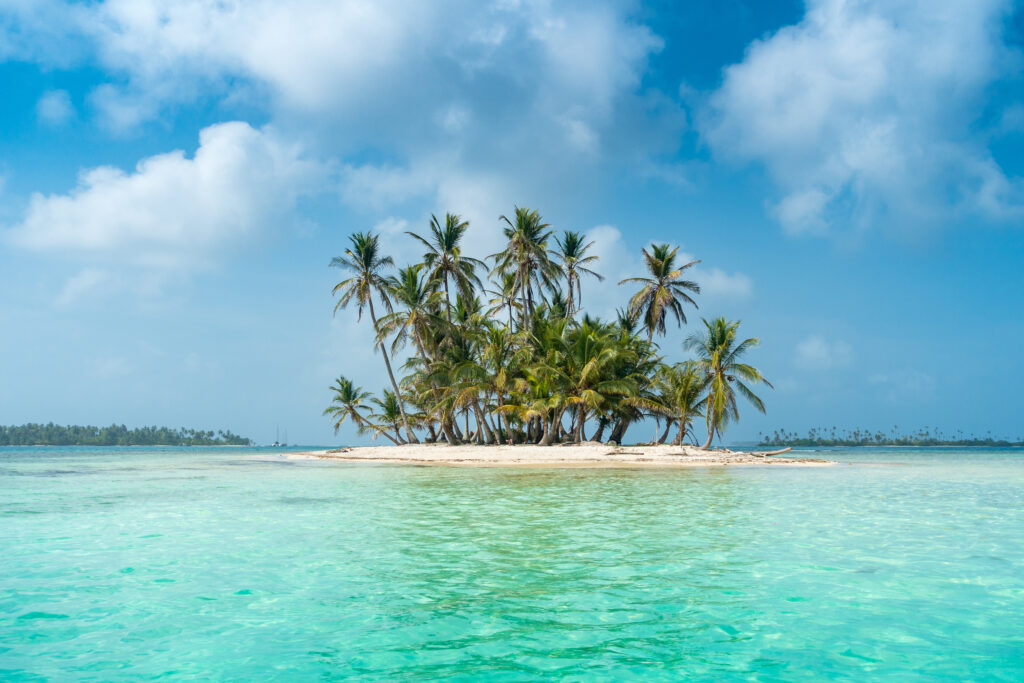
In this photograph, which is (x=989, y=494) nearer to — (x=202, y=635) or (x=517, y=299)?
(x=202, y=635)

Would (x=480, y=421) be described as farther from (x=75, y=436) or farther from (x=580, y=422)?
(x=75, y=436)

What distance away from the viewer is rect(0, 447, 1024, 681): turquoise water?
3.64 m

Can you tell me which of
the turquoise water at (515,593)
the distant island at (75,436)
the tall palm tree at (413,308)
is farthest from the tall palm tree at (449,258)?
the distant island at (75,436)

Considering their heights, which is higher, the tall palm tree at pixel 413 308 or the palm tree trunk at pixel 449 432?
the tall palm tree at pixel 413 308

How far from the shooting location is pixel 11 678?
11.3 feet

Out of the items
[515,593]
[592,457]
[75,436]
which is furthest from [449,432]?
[75,436]

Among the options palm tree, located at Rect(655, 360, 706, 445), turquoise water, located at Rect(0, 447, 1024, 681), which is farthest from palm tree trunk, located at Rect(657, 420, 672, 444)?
turquoise water, located at Rect(0, 447, 1024, 681)

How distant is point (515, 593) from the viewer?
5012 millimetres

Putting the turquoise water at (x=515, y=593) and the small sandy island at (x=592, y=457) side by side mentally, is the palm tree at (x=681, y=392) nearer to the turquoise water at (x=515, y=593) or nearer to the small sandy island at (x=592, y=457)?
the small sandy island at (x=592, y=457)

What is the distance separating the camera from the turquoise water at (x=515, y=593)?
3.64 metres

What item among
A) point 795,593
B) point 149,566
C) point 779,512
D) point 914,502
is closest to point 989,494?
point 914,502

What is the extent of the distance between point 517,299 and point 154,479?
22.0 metres

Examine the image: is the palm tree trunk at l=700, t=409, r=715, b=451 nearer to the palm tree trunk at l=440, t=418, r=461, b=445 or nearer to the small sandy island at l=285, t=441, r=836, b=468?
the small sandy island at l=285, t=441, r=836, b=468

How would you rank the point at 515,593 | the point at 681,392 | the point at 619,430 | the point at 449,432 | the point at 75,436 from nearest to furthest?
the point at 515,593, the point at 681,392, the point at 619,430, the point at 449,432, the point at 75,436
